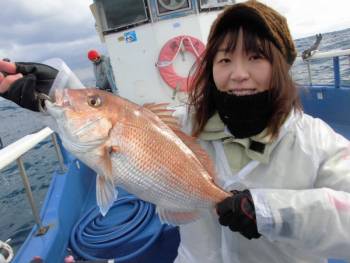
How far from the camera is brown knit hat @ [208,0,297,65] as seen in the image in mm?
1624

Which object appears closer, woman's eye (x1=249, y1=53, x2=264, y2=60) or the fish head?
the fish head

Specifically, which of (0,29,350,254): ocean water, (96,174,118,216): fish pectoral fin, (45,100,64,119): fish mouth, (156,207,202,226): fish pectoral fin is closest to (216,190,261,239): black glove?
(156,207,202,226): fish pectoral fin

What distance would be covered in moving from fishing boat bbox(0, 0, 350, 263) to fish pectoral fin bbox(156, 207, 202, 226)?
55.5 inches

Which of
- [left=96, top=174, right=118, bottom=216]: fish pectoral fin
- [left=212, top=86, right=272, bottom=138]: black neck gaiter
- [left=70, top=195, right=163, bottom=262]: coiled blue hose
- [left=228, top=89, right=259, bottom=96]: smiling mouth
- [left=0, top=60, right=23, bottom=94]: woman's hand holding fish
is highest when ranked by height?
[left=0, top=60, right=23, bottom=94]: woman's hand holding fish

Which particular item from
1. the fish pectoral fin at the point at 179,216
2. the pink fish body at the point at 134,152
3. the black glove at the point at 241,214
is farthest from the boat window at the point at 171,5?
the black glove at the point at 241,214

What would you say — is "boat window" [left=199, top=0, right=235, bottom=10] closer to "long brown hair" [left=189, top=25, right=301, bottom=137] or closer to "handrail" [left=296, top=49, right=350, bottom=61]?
"handrail" [left=296, top=49, right=350, bottom=61]

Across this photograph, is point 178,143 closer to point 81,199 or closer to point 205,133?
point 205,133

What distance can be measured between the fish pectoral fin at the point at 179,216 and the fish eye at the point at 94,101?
0.62 metres

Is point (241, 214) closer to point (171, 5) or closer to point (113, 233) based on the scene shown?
point (113, 233)

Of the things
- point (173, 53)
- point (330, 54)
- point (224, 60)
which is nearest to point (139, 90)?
point (173, 53)

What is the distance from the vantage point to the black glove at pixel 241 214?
141cm

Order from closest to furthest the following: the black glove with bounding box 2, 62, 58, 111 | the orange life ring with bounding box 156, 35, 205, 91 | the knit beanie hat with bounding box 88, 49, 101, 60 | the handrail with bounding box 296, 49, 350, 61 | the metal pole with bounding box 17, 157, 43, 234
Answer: the black glove with bounding box 2, 62, 58, 111
the metal pole with bounding box 17, 157, 43, 234
the handrail with bounding box 296, 49, 350, 61
the orange life ring with bounding box 156, 35, 205, 91
the knit beanie hat with bounding box 88, 49, 101, 60

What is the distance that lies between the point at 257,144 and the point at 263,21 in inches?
24.8

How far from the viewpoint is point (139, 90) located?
652 cm
